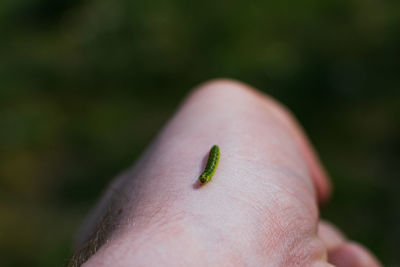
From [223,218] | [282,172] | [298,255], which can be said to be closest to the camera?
[223,218]

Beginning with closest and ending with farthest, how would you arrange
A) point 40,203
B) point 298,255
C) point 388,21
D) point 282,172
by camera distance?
point 298,255
point 282,172
point 40,203
point 388,21

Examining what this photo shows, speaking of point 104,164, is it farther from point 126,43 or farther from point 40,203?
point 126,43

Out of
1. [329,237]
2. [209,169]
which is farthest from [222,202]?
[329,237]

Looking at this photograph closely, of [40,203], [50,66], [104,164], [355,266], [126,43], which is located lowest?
[40,203]

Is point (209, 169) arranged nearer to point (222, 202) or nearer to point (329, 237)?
point (222, 202)

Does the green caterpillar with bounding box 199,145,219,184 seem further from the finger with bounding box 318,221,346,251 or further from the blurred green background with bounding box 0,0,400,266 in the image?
the blurred green background with bounding box 0,0,400,266

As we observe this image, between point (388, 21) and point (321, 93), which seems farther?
point (388, 21)

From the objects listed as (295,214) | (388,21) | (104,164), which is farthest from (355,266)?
(388,21)

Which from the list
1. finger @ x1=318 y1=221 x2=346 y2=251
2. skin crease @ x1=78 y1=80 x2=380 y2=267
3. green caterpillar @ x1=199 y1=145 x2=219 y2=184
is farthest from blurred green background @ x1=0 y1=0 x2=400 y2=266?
green caterpillar @ x1=199 y1=145 x2=219 y2=184
